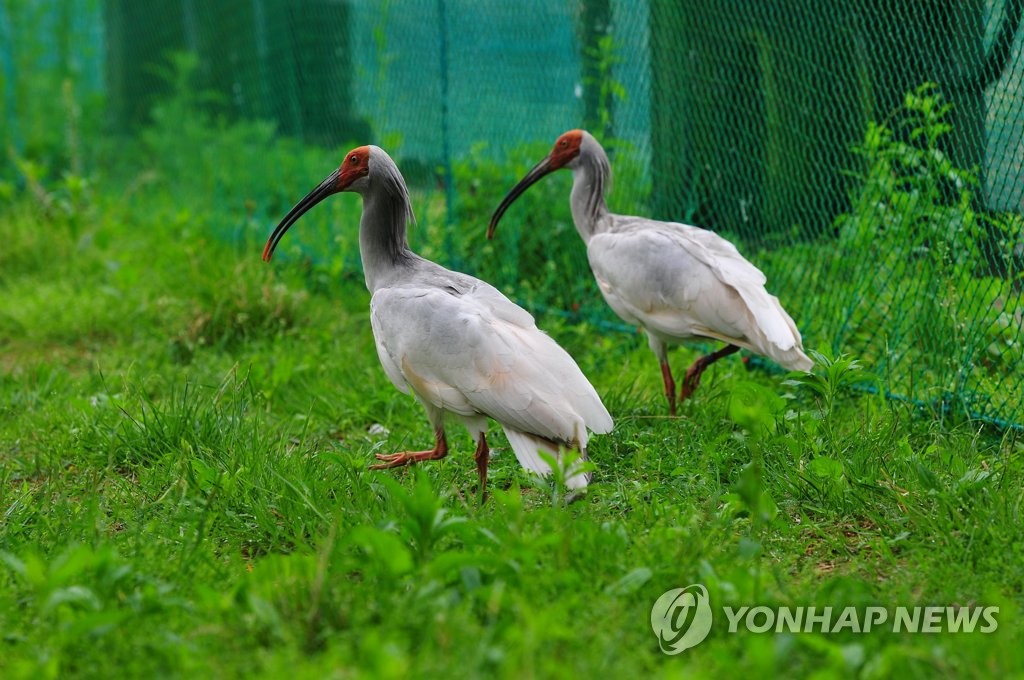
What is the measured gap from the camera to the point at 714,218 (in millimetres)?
6141

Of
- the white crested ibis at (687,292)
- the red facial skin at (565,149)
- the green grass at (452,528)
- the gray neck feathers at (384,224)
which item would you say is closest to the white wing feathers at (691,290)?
the white crested ibis at (687,292)

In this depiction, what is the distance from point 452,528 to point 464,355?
96 centimetres

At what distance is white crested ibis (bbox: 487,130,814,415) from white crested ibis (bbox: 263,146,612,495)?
98 cm

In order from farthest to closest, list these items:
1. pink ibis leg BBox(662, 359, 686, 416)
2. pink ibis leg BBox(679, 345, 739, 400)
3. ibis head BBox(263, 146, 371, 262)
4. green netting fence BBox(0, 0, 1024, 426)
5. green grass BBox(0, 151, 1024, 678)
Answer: pink ibis leg BBox(679, 345, 739, 400)
pink ibis leg BBox(662, 359, 686, 416)
ibis head BBox(263, 146, 371, 262)
green netting fence BBox(0, 0, 1024, 426)
green grass BBox(0, 151, 1024, 678)

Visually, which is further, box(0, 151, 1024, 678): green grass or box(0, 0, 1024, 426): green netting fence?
box(0, 0, 1024, 426): green netting fence

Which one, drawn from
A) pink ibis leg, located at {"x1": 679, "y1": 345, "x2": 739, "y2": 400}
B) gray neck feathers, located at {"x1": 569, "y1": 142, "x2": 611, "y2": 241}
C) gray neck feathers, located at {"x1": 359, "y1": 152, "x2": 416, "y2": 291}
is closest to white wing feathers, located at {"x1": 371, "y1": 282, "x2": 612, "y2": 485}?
gray neck feathers, located at {"x1": 359, "y1": 152, "x2": 416, "y2": 291}

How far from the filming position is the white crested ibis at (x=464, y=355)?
3.89m

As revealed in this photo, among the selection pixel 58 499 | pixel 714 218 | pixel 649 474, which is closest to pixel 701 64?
pixel 714 218

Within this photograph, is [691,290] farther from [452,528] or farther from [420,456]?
[452,528]

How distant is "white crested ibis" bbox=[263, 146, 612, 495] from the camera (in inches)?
153

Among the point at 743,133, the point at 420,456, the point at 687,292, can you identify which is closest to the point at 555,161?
the point at 743,133

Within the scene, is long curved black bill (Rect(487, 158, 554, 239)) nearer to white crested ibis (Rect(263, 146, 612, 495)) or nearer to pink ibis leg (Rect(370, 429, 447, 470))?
white crested ibis (Rect(263, 146, 612, 495))

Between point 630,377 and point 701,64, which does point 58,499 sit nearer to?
point 630,377

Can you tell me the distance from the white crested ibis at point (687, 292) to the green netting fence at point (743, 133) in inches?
17.9
